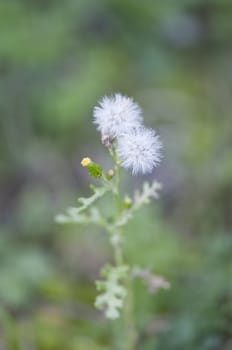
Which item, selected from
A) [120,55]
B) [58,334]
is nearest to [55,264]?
[58,334]

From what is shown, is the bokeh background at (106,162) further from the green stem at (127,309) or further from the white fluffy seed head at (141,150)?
the white fluffy seed head at (141,150)

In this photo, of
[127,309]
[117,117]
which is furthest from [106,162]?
[117,117]

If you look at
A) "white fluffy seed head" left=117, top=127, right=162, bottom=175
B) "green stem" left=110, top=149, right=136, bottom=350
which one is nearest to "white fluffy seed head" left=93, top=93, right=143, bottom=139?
"white fluffy seed head" left=117, top=127, right=162, bottom=175

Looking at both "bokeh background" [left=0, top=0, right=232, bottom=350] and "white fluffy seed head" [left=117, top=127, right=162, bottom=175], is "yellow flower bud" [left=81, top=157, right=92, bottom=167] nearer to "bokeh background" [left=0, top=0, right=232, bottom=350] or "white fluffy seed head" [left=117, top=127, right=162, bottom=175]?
"white fluffy seed head" [left=117, top=127, right=162, bottom=175]

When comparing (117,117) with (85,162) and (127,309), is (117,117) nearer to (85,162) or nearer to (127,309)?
(85,162)

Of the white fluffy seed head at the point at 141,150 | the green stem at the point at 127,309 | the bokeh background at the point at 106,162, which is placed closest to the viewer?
the white fluffy seed head at the point at 141,150

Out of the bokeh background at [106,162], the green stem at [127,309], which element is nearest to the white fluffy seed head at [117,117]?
the green stem at [127,309]

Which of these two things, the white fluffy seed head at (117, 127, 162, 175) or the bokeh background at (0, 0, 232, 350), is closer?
the white fluffy seed head at (117, 127, 162, 175)
